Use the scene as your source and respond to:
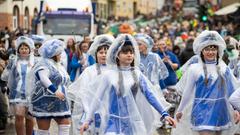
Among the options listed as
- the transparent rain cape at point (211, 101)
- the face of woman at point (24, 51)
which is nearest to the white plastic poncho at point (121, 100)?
the transparent rain cape at point (211, 101)

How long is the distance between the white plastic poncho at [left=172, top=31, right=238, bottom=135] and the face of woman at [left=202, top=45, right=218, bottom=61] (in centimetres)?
5

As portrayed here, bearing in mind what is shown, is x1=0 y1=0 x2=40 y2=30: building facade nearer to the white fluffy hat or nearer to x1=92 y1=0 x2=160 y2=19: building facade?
x1=92 y1=0 x2=160 y2=19: building facade

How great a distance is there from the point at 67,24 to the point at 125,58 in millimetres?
17445

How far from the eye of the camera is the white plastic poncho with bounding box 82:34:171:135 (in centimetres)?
729

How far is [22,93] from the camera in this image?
34.7 feet

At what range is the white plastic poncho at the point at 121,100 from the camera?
729 cm

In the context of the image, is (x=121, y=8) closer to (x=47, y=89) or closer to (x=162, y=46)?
(x=162, y=46)

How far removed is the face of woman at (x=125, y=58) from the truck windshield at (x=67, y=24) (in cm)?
1703

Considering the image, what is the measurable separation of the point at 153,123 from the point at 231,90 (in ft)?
3.86

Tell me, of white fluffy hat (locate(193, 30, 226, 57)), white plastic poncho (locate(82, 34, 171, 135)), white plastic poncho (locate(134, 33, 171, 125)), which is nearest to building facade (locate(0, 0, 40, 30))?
white plastic poncho (locate(134, 33, 171, 125))

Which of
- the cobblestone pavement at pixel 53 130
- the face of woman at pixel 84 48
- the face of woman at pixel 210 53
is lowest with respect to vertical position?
the cobblestone pavement at pixel 53 130

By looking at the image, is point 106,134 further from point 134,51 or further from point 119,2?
point 119,2

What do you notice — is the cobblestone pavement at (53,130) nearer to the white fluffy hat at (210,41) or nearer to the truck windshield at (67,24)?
the white fluffy hat at (210,41)

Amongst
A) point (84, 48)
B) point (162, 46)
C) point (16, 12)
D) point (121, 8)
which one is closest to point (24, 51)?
point (84, 48)
